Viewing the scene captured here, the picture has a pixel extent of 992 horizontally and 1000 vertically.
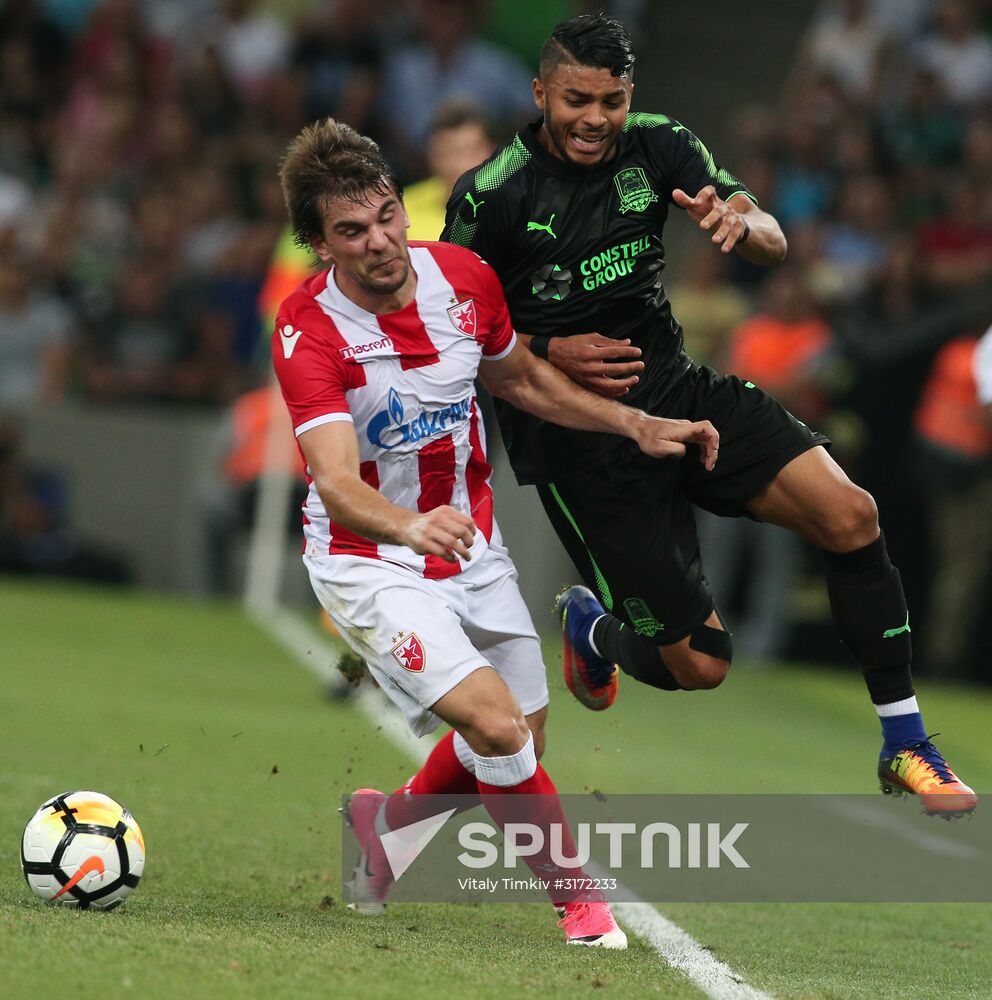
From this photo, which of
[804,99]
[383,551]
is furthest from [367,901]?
[804,99]

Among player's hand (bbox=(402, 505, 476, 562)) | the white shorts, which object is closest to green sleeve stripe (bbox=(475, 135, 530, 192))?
the white shorts

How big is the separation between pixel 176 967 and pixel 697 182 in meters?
2.89

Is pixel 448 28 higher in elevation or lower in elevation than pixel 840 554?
higher

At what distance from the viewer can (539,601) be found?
43.2 feet

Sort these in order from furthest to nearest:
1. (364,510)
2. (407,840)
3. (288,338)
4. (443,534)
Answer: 1. (407,840)
2. (288,338)
3. (364,510)
4. (443,534)

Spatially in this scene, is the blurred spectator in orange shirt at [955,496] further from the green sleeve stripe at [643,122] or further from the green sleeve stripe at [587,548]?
the green sleeve stripe at [643,122]

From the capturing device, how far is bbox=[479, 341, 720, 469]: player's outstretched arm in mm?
5531

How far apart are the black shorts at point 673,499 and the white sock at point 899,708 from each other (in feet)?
2.24

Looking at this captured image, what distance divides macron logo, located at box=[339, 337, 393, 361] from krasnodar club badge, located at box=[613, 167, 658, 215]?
95 cm

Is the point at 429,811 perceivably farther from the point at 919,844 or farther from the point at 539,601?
the point at 539,601

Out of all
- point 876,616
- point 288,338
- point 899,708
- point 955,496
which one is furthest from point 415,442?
point 955,496

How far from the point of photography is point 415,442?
17.6 feet

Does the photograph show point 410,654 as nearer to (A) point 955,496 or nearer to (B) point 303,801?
(B) point 303,801

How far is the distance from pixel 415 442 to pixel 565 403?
0.56 meters
